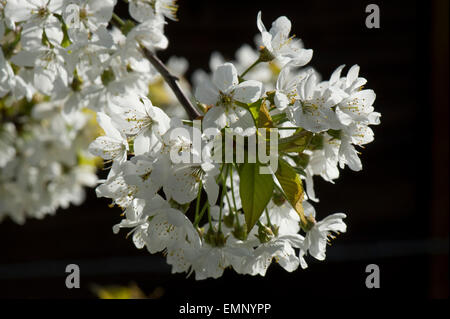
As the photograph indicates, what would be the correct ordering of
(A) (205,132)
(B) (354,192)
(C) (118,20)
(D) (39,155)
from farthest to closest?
(B) (354,192), (D) (39,155), (C) (118,20), (A) (205,132)

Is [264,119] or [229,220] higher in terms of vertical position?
[264,119]

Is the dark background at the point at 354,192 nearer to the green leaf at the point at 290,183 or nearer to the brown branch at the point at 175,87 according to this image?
the brown branch at the point at 175,87

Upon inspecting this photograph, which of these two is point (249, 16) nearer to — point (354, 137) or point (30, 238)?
point (30, 238)

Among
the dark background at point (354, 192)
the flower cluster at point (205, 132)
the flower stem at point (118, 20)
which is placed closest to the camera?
the flower cluster at point (205, 132)

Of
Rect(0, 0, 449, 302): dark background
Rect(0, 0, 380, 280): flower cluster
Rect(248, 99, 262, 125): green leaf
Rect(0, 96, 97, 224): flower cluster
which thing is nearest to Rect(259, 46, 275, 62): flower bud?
Rect(0, 0, 380, 280): flower cluster

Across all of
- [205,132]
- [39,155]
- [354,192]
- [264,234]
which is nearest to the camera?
[205,132]

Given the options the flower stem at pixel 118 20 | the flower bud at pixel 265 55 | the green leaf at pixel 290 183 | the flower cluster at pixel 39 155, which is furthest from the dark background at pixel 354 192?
the green leaf at pixel 290 183

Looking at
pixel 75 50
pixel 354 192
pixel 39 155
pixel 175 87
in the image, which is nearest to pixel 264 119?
pixel 175 87

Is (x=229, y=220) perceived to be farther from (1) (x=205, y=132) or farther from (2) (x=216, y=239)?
(1) (x=205, y=132)
